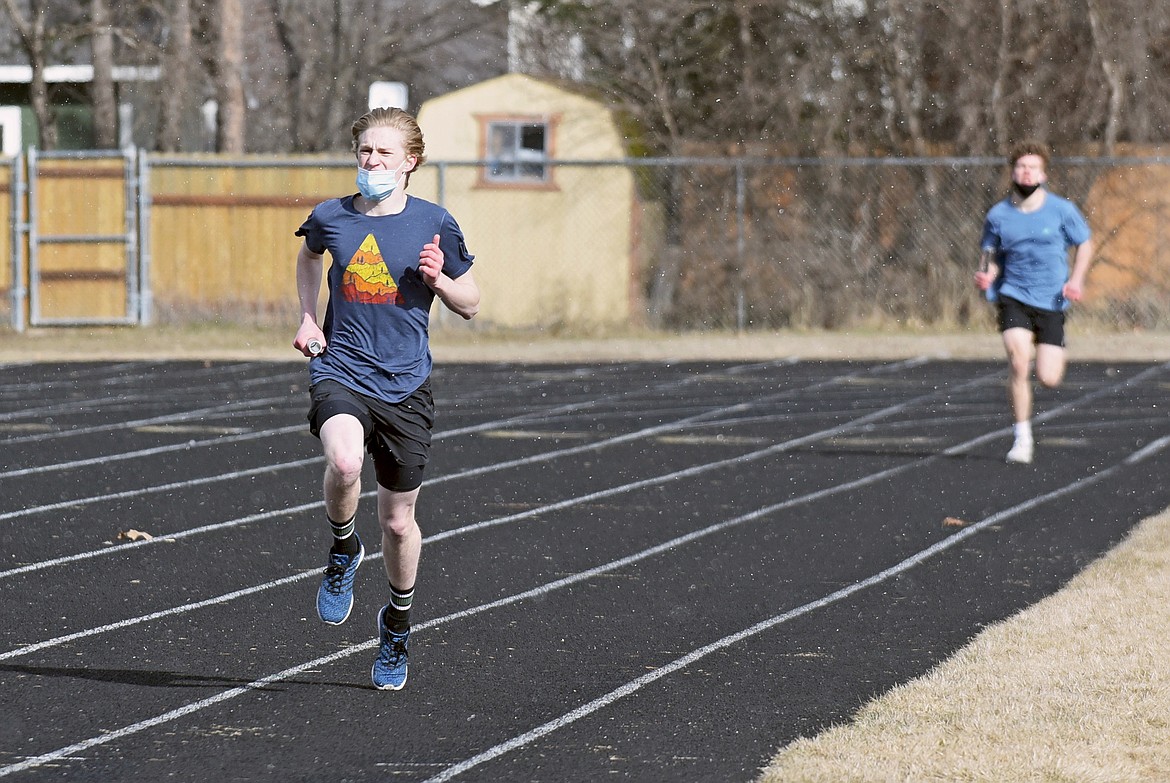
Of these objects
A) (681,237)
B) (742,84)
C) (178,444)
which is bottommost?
(178,444)

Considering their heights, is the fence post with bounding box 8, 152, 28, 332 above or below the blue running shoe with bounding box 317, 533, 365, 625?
above

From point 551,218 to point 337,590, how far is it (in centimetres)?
1851

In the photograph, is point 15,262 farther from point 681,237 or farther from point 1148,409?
point 1148,409

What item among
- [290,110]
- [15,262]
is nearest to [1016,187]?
[15,262]

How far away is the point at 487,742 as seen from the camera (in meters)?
5.38

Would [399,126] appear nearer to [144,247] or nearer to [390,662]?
[390,662]

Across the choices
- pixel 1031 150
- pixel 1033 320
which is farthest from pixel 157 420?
pixel 1031 150

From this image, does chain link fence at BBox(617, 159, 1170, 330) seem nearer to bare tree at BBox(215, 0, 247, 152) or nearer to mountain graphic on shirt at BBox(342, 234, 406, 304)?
bare tree at BBox(215, 0, 247, 152)

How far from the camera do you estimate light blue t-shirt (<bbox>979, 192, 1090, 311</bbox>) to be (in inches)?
456

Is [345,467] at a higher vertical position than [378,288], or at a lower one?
lower

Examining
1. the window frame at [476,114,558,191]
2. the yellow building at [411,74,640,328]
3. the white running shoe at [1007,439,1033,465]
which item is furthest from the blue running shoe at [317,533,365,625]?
the window frame at [476,114,558,191]

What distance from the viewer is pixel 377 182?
567cm

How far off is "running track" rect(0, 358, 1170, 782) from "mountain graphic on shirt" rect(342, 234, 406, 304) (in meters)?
1.29

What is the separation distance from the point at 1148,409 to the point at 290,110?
21.6 m
